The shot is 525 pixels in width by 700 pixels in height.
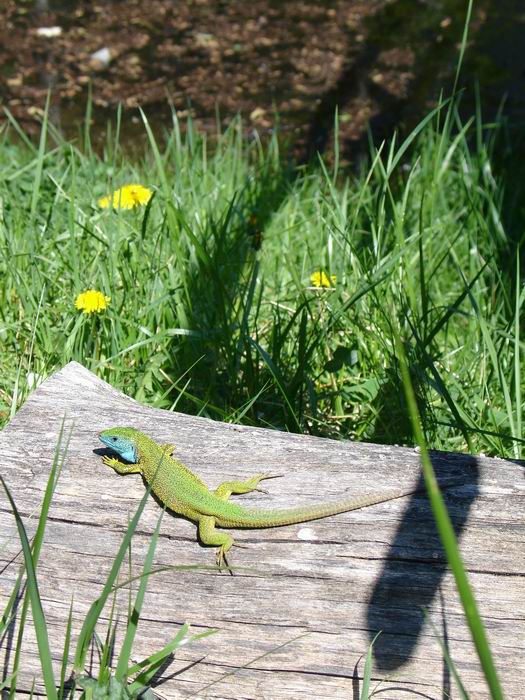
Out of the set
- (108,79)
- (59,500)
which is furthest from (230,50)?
(59,500)

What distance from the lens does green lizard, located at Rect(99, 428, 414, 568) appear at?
7.23 feet

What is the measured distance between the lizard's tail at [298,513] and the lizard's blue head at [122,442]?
39cm

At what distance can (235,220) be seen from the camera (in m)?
4.16

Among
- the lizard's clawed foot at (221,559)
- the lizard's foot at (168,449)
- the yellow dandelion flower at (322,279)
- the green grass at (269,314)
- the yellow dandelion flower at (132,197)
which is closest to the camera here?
the lizard's clawed foot at (221,559)

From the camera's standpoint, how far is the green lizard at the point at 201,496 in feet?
7.23

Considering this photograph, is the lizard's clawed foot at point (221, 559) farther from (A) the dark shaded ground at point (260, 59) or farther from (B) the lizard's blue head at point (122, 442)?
(A) the dark shaded ground at point (260, 59)

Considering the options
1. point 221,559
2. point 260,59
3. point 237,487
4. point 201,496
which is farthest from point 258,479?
point 260,59

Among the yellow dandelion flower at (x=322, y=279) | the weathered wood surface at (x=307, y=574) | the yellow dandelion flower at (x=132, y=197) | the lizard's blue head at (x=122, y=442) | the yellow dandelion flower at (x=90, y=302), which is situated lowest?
the weathered wood surface at (x=307, y=574)

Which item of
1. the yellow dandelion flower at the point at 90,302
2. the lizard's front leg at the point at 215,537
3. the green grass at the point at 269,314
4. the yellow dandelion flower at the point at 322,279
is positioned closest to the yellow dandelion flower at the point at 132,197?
the green grass at the point at 269,314

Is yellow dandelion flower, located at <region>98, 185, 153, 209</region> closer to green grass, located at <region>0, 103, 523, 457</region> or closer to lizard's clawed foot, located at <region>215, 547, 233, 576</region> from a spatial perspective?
green grass, located at <region>0, 103, 523, 457</region>

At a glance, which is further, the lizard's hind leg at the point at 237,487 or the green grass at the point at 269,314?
the green grass at the point at 269,314

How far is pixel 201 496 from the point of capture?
7.44 ft

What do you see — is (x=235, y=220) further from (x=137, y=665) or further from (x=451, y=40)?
(x=451, y=40)

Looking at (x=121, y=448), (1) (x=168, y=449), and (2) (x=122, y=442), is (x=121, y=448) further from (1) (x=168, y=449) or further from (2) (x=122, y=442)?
(1) (x=168, y=449)
